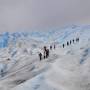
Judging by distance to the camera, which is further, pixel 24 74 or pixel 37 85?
pixel 24 74

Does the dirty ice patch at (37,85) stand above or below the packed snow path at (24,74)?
above

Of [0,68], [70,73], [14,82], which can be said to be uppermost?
[70,73]

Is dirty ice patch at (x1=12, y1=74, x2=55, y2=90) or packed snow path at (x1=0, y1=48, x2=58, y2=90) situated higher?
dirty ice patch at (x1=12, y1=74, x2=55, y2=90)

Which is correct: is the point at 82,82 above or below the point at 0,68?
above

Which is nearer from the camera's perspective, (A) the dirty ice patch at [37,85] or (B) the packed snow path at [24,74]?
(A) the dirty ice patch at [37,85]

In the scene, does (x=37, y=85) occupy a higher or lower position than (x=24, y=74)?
higher

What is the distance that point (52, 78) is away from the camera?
2380 cm

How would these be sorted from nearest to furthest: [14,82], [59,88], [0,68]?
[59,88], [14,82], [0,68]

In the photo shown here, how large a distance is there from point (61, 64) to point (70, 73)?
4.91 metres

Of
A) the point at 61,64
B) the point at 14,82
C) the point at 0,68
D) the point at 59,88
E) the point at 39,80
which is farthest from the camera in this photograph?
the point at 0,68

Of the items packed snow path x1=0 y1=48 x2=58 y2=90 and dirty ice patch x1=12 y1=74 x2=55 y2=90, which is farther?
packed snow path x1=0 y1=48 x2=58 y2=90

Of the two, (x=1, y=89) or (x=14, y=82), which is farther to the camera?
(x=14, y=82)

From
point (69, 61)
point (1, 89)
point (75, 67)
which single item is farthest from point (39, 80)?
point (69, 61)

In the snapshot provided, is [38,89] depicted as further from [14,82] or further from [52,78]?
[14,82]
